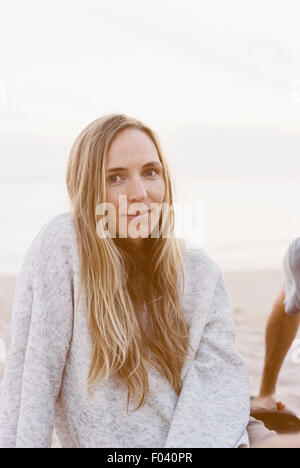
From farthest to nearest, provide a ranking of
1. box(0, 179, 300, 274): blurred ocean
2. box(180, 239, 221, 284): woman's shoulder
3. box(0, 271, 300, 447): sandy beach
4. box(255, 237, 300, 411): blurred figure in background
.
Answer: box(0, 179, 300, 274): blurred ocean
box(0, 271, 300, 447): sandy beach
box(255, 237, 300, 411): blurred figure in background
box(180, 239, 221, 284): woman's shoulder

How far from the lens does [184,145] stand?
13.9 feet

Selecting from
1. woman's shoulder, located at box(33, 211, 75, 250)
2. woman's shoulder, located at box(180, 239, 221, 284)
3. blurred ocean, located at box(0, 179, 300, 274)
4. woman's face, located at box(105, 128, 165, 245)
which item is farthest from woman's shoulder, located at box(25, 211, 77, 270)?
blurred ocean, located at box(0, 179, 300, 274)

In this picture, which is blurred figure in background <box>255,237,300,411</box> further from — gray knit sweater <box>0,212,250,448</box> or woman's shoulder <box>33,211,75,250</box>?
woman's shoulder <box>33,211,75,250</box>

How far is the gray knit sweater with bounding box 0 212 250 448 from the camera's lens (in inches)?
45.0

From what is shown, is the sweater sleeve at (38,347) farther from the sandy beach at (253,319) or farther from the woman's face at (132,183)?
the sandy beach at (253,319)

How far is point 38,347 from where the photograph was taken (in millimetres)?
1141

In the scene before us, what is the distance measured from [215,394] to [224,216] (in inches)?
106

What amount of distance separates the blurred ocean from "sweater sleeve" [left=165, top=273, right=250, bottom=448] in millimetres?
1773

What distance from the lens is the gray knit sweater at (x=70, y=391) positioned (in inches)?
45.0

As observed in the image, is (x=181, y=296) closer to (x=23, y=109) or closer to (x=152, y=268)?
(x=152, y=268)

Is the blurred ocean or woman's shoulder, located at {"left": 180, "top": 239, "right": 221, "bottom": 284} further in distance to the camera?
the blurred ocean

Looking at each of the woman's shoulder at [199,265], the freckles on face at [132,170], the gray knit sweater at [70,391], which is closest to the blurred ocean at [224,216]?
the woman's shoulder at [199,265]

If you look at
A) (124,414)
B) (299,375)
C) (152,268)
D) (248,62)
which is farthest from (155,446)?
(248,62)

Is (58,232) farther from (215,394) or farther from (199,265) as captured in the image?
(215,394)
